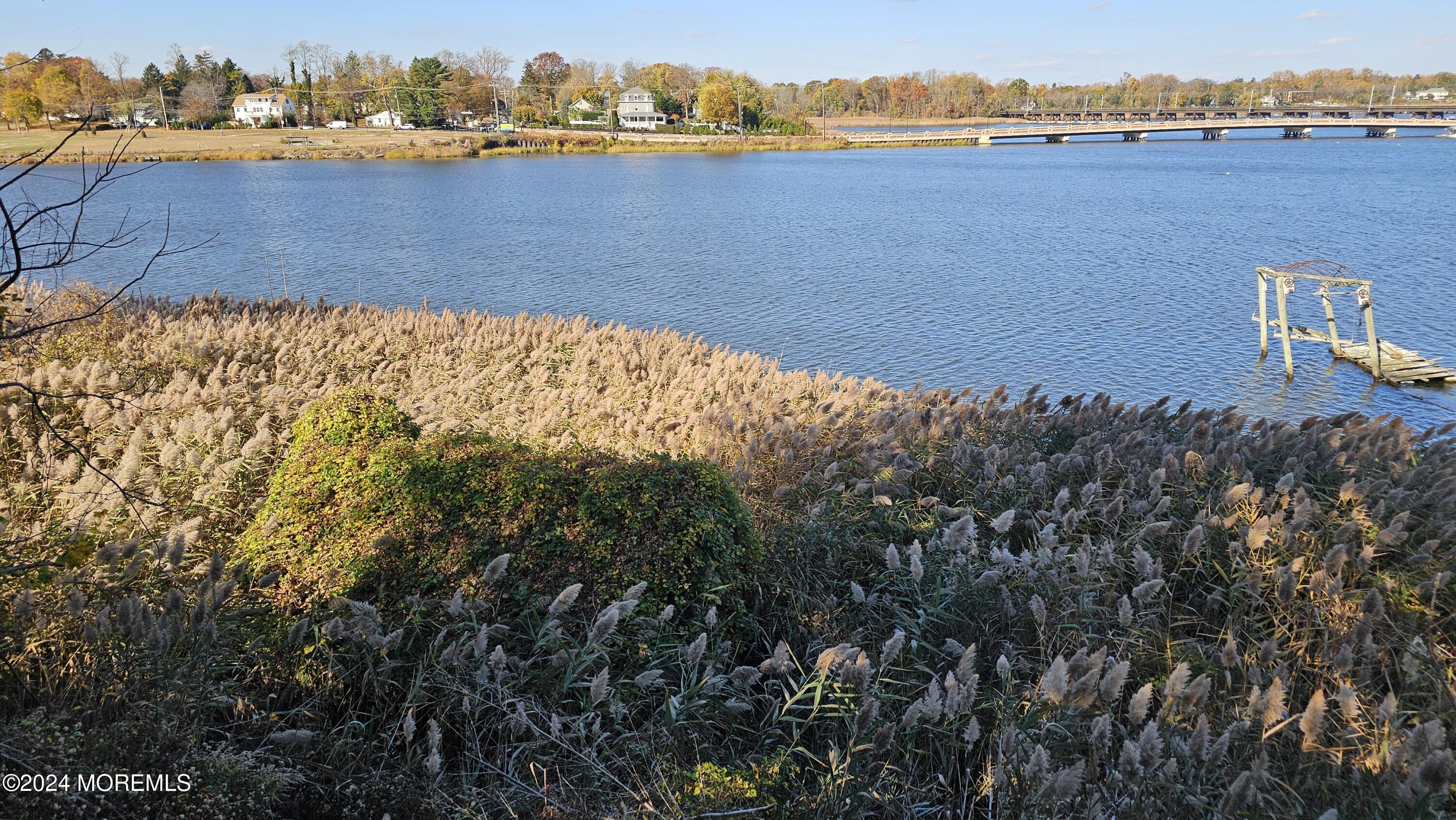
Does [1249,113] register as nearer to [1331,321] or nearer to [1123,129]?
[1123,129]

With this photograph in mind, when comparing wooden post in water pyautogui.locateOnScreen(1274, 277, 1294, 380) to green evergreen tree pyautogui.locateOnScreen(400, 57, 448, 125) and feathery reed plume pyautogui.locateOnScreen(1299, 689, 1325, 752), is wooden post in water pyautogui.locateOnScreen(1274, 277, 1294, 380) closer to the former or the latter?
feathery reed plume pyautogui.locateOnScreen(1299, 689, 1325, 752)

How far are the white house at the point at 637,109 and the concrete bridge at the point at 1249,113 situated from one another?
6944 centimetres

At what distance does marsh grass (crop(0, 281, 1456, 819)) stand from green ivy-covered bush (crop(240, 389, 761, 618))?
0.16 meters

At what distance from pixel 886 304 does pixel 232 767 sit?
753 inches

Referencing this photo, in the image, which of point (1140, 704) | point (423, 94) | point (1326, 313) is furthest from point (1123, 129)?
point (1140, 704)

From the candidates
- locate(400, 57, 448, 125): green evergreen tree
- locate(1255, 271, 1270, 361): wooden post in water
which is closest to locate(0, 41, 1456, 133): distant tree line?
locate(400, 57, 448, 125): green evergreen tree

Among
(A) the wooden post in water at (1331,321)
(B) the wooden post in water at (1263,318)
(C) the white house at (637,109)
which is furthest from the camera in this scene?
(C) the white house at (637,109)

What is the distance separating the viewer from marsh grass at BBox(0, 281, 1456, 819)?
9.87 ft

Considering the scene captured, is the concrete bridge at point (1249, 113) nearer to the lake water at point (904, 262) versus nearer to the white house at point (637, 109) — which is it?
the white house at point (637, 109)

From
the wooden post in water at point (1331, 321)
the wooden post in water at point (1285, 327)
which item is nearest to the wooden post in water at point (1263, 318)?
the wooden post in water at point (1285, 327)

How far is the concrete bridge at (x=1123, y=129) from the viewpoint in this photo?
113375mm

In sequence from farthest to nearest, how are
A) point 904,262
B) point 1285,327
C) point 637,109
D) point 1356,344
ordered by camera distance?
1. point 637,109
2. point 904,262
3. point 1356,344
4. point 1285,327

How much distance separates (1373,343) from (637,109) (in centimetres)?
11464

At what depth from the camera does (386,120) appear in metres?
114
